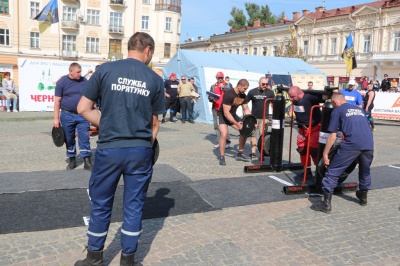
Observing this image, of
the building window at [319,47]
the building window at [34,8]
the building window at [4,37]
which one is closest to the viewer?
the building window at [4,37]

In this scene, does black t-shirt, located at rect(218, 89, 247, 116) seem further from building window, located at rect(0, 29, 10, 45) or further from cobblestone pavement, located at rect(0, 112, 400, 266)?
building window, located at rect(0, 29, 10, 45)

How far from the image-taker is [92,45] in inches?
2015

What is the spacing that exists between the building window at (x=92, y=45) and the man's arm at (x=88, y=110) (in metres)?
50.0

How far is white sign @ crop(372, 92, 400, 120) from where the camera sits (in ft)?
63.3

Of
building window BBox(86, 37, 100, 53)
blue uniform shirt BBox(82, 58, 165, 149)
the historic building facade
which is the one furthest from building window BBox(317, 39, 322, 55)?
blue uniform shirt BBox(82, 58, 165, 149)

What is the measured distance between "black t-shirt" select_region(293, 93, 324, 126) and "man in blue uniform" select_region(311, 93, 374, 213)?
1.11 meters

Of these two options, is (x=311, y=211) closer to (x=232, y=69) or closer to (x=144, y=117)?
(x=144, y=117)

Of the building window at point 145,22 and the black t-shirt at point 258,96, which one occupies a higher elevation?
the building window at point 145,22

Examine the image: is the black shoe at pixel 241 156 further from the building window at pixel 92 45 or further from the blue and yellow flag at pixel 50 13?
the building window at pixel 92 45

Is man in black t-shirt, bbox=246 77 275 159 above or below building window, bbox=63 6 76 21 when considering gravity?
below

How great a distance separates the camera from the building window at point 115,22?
51.5 meters

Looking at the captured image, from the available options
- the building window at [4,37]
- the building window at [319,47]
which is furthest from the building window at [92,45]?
the building window at [319,47]

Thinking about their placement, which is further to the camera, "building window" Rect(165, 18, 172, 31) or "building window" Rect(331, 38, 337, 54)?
"building window" Rect(165, 18, 172, 31)

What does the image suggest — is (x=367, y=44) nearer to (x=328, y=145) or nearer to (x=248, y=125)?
(x=248, y=125)
